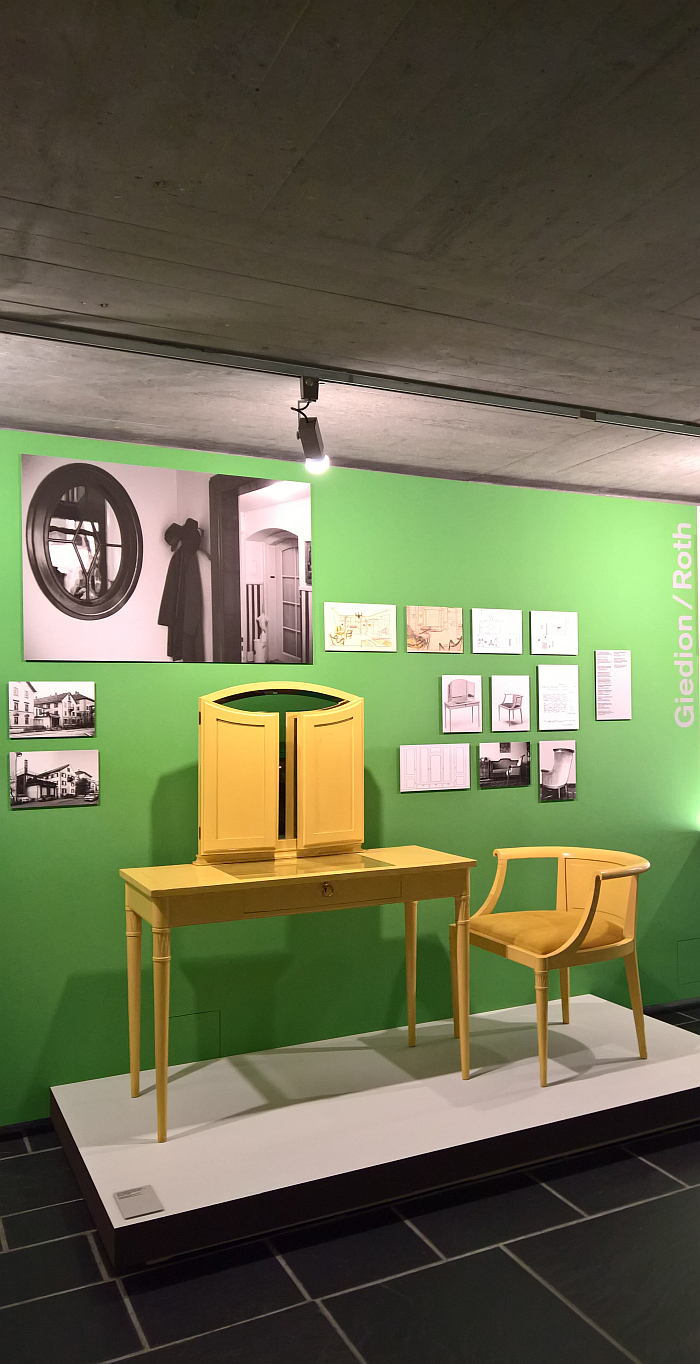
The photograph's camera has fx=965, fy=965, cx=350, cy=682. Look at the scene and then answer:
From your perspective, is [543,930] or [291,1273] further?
[543,930]

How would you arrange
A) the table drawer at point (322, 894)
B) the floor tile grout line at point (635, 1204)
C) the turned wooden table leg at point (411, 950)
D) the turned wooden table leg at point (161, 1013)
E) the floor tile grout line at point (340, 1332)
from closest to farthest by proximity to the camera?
the floor tile grout line at point (340, 1332) → the floor tile grout line at point (635, 1204) → the turned wooden table leg at point (161, 1013) → the table drawer at point (322, 894) → the turned wooden table leg at point (411, 950)

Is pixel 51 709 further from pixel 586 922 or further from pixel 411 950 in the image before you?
pixel 586 922

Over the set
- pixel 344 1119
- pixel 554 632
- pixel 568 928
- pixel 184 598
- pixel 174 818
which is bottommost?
pixel 344 1119

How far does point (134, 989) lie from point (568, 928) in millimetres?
1837

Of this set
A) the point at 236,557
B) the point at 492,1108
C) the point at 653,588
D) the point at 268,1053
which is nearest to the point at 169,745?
the point at 236,557

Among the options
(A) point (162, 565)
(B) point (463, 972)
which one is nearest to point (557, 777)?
(B) point (463, 972)

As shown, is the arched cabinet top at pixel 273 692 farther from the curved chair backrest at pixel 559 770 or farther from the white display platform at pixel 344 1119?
the white display platform at pixel 344 1119

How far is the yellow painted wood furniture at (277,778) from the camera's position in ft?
13.0

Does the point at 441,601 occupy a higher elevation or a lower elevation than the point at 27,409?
lower

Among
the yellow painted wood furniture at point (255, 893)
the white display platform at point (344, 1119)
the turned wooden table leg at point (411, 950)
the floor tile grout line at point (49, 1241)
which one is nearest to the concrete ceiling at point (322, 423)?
the yellow painted wood furniture at point (255, 893)

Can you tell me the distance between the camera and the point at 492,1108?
12.1ft

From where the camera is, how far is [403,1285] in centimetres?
289

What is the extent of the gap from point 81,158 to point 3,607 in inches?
86.1

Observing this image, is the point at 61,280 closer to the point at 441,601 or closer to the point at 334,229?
the point at 334,229
